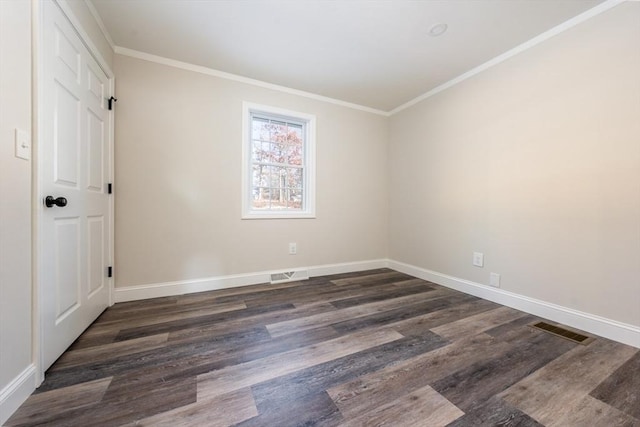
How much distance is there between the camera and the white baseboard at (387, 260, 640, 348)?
5.41 ft

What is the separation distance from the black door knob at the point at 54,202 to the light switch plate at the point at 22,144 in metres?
0.24

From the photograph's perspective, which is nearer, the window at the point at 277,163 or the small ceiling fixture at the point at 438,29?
the small ceiling fixture at the point at 438,29

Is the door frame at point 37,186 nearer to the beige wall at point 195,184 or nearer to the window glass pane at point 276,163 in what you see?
the beige wall at point 195,184

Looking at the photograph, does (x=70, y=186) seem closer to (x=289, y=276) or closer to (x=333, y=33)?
(x=289, y=276)

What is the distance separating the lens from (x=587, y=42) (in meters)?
1.81

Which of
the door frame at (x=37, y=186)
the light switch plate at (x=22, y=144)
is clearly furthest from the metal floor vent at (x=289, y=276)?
the light switch plate at (x=22, y=144)

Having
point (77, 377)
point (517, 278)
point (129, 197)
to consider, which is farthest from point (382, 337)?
point (129, 197)

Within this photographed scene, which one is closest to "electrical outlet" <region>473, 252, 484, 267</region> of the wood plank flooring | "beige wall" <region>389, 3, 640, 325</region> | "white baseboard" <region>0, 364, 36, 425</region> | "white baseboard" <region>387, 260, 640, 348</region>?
"beige wall" <region>389, 3, 640, 325</region>

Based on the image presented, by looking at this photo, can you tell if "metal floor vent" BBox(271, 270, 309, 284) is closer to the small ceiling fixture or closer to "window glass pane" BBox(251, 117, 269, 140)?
"window glass pane" BBox(251, 117, 269, 140)

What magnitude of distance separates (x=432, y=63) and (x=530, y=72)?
0.84m

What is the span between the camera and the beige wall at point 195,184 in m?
2.32

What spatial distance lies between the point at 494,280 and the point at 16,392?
3335mm

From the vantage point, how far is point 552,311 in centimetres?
A: 198

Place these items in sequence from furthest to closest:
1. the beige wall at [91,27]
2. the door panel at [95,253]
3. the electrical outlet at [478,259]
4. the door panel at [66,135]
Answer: the electrical outlet at [478,259] → the door panel at [95,253] → the beige wall at [91,27] → the door panel at [66,135]
